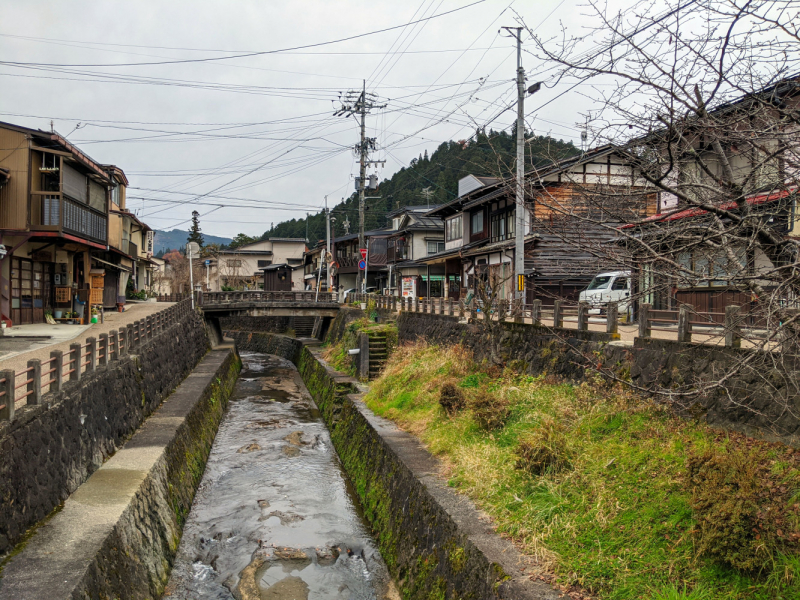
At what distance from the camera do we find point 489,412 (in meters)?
12.1

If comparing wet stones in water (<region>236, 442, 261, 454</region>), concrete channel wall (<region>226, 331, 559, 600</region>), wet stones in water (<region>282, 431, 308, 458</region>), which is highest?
concrete channel wall (<region>226, 331, 559, 600</region>)

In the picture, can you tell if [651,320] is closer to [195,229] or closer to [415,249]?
[415,249]

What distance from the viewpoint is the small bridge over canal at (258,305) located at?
132 ft

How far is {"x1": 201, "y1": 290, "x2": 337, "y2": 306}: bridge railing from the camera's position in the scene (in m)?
40.5

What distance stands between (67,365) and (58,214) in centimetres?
1101

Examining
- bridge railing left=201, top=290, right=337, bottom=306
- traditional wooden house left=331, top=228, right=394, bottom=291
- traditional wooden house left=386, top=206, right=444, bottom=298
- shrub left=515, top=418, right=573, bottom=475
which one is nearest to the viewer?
shrub left=515, top=418, right=573, bottom=475

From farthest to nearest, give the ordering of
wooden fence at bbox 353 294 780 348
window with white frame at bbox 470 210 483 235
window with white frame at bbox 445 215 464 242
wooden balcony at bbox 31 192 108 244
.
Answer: window with white frame at bbox 445 215 464 242
window with white frame at bbox 470 210 483 235
wooden balcony at bbox 31 192 108 244
wooden fence at bbox 353 294 780 348

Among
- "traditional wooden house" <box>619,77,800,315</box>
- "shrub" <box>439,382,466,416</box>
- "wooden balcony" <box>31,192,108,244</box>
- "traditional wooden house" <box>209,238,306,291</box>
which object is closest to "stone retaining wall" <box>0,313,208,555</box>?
"shrub" <box>439,382,466,416</box>

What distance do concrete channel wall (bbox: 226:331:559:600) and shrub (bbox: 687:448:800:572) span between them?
1.84 metres

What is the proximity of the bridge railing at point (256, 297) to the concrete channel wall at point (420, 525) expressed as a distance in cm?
2352

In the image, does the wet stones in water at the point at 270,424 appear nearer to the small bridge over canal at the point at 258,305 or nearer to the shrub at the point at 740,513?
the small bridge over canal at the point at 258,305

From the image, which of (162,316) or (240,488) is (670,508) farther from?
(162,316)

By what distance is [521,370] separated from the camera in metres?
15.8

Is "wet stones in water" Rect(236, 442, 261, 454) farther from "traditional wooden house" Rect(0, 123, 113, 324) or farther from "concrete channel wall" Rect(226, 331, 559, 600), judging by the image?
"traditional wooden house" Rect(0, 123, 113, 324)
